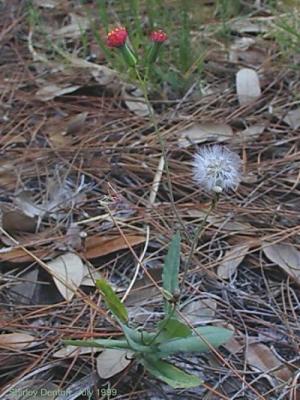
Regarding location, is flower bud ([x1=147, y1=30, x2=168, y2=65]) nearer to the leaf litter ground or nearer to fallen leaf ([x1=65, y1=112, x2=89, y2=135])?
the leaf litter ground

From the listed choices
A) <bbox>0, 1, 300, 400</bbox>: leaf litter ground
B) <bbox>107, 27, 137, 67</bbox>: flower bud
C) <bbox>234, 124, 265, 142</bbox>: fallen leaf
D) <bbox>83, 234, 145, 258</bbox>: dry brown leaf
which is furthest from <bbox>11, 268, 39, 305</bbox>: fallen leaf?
<bbox>234, 124, 265, 142</bbox>: fallen leaf

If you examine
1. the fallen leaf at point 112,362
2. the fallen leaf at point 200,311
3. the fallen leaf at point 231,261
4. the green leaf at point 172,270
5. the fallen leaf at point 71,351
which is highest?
the green leaf at point 172,270

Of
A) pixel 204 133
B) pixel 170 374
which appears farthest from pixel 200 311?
pixel 204 133

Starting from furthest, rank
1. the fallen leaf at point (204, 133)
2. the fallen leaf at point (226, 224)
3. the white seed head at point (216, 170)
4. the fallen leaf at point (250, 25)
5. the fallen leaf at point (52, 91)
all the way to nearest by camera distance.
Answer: the fallen leaf at point (250, 25) → the fallen leaf at point (52, 91) → the fallen leaf at point (204, 133) → the fallen leaf at point (226, 224) → the white seed head at point (216, 170)

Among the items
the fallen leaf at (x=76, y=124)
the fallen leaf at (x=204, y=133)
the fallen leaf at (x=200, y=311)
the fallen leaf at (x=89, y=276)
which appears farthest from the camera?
the fallen leaf at (x=76, y=124)

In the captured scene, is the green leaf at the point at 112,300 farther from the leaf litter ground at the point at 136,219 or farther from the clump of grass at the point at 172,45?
→ the clump of grass at the point at 172,45

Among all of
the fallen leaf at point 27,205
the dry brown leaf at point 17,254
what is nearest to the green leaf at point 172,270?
the dry brown leaf at point 17,254

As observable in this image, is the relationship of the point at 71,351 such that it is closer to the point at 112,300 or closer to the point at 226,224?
the point at 112,300
